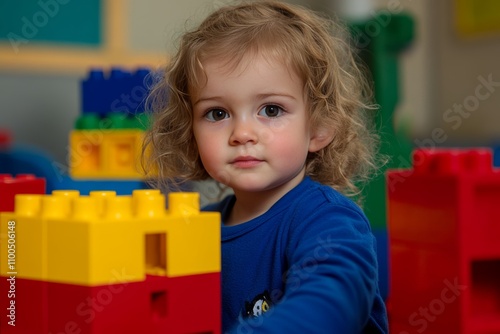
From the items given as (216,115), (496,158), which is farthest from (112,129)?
(496,158)

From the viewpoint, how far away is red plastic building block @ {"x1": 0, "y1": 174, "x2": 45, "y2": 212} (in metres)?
0.90

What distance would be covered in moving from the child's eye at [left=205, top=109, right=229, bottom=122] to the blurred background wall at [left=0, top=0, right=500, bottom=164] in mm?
983

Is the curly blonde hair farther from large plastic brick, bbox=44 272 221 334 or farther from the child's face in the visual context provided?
large plastic brick, bbox=44 272 221 334

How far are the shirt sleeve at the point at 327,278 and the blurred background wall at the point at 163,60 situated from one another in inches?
45.7

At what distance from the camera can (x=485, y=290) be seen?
45.3 inches

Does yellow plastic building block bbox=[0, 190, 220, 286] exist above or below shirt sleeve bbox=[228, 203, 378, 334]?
above

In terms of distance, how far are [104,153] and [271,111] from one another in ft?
2.48

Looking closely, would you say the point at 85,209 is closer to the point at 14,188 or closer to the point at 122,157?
the point at 14,188

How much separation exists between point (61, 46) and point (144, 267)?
1861mm

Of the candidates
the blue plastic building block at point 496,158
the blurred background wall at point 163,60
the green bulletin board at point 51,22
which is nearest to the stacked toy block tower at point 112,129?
the blurred background wall at point 163,60

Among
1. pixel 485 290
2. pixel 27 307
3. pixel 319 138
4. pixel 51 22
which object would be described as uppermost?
pixel 51 22

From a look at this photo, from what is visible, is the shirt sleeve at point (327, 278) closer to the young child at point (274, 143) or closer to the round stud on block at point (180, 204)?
the young child at point (274, 143)

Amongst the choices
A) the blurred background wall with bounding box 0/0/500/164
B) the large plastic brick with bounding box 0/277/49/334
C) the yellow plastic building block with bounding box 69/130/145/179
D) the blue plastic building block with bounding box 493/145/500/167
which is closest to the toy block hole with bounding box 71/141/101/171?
the yellow plastic building block with bounding box 69/130/145/179

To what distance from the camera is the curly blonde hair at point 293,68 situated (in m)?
1.00
